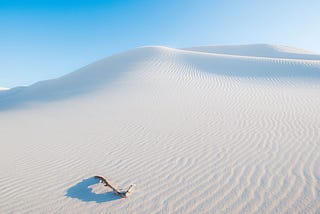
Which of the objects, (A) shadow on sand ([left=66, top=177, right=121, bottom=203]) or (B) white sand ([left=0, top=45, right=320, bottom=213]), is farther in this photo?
(A) shadow on sand ([left=66, top=177, right=121, bottom=203])

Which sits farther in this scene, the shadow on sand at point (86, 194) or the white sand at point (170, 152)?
the shadow on sand at point (86, 194)

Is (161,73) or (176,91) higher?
(161,73)

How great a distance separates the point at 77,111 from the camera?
30.1 feet

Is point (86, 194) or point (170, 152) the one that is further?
point (170, 152)

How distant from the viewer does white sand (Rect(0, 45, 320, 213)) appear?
2.96m

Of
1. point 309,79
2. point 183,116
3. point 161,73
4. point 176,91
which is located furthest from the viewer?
point 161,73

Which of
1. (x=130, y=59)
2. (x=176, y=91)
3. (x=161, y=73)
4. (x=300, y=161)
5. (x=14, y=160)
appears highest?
(x=130, y=59)

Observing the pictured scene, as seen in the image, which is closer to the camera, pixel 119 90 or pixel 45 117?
pixel 45 117

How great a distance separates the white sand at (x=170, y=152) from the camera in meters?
2.96

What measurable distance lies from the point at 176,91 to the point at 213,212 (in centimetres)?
901

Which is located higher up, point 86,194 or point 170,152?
point 170,152

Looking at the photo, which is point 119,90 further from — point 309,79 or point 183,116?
point 309,79

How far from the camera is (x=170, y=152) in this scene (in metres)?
4.63

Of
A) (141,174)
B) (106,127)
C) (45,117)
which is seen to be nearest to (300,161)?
(141,174)
